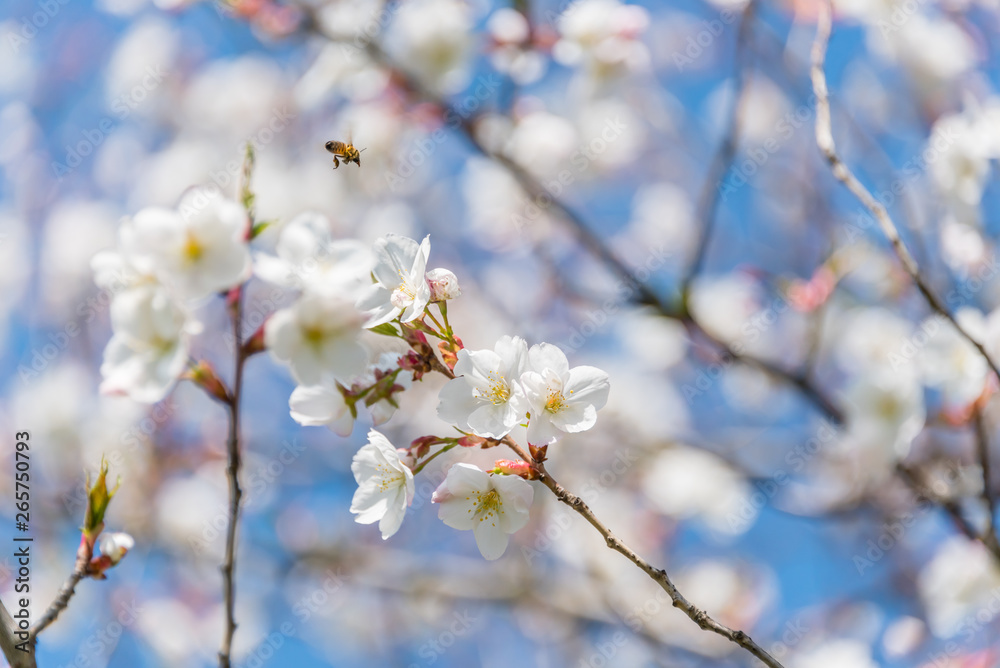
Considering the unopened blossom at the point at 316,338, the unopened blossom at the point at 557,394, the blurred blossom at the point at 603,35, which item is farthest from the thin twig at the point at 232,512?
the blurred blossom at the point at 603,35

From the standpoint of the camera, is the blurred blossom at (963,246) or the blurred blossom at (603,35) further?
the blurred blossom at (603,35)

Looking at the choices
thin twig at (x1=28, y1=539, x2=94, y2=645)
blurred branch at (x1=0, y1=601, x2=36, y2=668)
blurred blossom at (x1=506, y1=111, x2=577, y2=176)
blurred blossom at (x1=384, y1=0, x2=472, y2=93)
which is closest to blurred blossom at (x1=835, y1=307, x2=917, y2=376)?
blurred blossom at (x1=506, y1=111, x2=577, y2=176)

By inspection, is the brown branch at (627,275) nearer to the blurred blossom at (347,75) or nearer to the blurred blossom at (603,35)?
the blurred blossom at (347,75)

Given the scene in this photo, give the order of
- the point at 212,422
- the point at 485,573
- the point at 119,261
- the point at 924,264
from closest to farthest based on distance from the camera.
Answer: the point at 119,261, the point at 924,264, the point at 485,573, the point at 212,422

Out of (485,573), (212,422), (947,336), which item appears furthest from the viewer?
(212,422)

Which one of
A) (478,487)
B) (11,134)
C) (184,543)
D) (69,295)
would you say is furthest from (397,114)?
(11,134)

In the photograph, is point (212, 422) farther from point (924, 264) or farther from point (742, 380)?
point (924, 264)

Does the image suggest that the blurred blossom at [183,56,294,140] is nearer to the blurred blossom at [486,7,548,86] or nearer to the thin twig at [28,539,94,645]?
the blurred blossom at [486,7,548,86]

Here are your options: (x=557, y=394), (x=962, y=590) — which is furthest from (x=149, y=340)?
(x=962, y=590)
